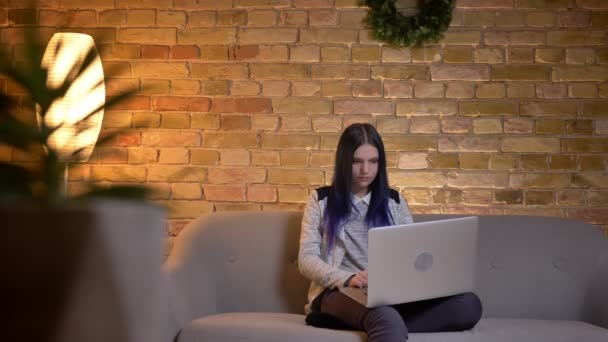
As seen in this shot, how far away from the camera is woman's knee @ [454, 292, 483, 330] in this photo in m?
2.79

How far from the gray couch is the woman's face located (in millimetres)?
379

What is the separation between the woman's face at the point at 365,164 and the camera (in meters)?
3.10

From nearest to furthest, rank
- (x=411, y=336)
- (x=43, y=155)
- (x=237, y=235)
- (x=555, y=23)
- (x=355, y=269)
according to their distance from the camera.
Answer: (x=43, y=155) → (x=411, y=336) → (x=355, y=269) → (x=237, y=235) → (x=555, y=23)

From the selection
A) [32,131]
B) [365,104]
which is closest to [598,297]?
[365,104]

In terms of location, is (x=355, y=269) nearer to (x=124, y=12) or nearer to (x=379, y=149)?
(x=379, y=149)

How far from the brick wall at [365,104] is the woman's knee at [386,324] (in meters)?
1.08

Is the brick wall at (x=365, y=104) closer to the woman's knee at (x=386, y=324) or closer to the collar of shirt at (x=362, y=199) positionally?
the collar of shirt at (x=362, y=199)

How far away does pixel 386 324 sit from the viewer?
2.60m

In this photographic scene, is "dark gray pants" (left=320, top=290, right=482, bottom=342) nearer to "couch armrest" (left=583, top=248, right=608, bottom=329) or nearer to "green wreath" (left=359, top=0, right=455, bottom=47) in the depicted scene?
"couch armrest" (left=583, top=248, right=608, bottom=329)

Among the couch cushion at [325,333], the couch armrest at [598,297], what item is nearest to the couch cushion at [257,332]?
the couch cushion at [325,333]

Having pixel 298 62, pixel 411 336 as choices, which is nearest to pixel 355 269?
pixel 411 336

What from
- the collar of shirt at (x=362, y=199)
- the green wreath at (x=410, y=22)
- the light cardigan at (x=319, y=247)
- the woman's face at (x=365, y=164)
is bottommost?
the light cardigan at (x=319, y=247)

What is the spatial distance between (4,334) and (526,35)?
3.04 meters

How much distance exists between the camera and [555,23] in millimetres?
3658
